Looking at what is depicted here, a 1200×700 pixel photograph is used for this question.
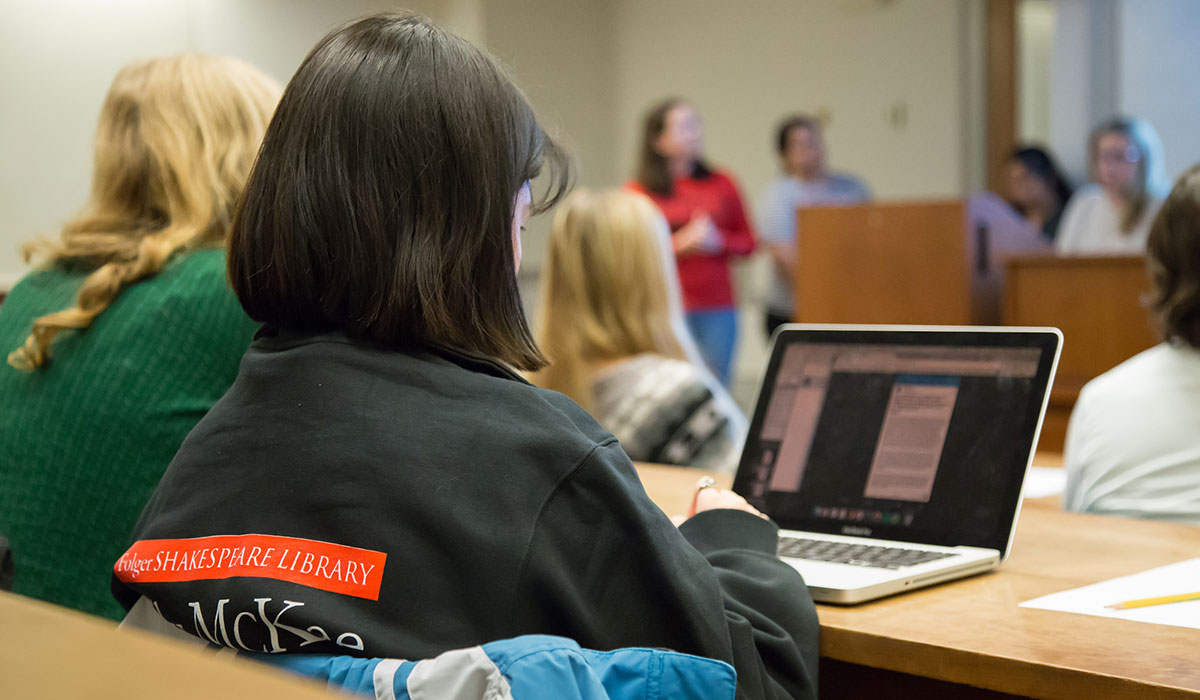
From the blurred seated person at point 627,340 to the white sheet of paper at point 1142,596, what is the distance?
3.61ft

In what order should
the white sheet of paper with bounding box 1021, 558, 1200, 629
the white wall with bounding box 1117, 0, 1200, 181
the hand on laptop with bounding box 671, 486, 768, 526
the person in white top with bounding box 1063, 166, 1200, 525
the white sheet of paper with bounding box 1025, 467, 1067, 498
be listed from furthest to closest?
the white wall with bounding box 1117, 0, 1200, 181 < the white sheet of paper with bounding box 1025, 467, 1067, 498 < the person in white top with bounding box 1063, 166, 1200, 525 < the hand on laptop with bounding box 671, 486, 768, 526 < the white sheet of paper with bounding box 1021, 558, 1200, 629

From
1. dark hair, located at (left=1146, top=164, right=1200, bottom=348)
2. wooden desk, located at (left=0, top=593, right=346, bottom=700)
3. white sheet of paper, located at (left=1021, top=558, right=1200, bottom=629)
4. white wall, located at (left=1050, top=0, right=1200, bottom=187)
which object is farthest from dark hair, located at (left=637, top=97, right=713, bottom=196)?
wooden desk, located at (left=0, top=593, right=346, bottom=700)

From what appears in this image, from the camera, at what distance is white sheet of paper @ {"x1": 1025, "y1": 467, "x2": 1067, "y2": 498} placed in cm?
183

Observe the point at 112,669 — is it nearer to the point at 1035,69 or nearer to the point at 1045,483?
the point at 1045,483

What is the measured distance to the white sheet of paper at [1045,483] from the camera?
183cm

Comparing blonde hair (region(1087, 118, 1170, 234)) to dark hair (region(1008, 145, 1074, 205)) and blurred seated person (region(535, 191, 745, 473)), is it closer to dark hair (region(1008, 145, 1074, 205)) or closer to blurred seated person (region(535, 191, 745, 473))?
dark hair (region(1008, 145, 1074, 205))

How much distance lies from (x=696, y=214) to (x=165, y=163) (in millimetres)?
3474

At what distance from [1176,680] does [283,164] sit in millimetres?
735

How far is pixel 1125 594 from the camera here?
109 cm

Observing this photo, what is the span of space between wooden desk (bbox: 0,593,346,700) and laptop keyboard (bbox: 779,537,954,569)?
1.01 meters

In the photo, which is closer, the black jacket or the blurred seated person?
the black jacket

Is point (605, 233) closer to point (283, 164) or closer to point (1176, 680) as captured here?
point (283, 164)

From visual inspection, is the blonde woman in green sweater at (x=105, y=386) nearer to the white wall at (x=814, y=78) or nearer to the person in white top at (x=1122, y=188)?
the person in white top at (x=1122, y=188)

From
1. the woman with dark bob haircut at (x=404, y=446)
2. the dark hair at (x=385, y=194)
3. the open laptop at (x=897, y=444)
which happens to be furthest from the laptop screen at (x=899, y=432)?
the dark hair at (x=385, y=194)
